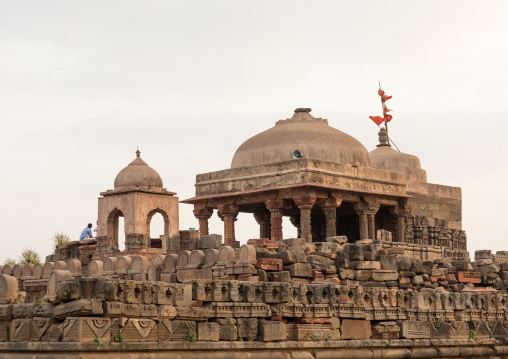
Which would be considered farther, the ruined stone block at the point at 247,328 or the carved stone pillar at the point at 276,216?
the carved stone pillar at the point at 276,216

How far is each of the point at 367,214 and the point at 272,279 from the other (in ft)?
46.8

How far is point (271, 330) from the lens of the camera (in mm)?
13961

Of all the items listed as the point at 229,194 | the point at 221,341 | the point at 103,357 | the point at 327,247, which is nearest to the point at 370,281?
the point at 327,247

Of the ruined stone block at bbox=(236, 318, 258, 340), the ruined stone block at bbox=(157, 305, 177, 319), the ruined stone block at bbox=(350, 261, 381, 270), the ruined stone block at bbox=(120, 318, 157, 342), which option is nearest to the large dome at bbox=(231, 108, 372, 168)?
the ruined stone block at bbox=(350, 261, 381, 270)

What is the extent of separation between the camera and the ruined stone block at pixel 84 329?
39.1 ft

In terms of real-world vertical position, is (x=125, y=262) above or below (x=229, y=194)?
below

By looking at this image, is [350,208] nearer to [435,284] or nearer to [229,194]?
[229,194]

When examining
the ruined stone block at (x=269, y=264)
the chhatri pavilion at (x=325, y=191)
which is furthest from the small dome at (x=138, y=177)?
the ruined stone block at (x=269, y=264)

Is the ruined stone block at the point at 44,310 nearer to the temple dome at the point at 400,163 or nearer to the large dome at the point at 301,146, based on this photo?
the large dome at the point at 301,146

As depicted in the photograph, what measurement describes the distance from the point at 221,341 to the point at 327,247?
5.87m

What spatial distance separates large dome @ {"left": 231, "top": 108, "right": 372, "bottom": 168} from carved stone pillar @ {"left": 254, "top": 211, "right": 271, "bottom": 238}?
2.13 m

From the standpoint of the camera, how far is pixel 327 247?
62.0ft

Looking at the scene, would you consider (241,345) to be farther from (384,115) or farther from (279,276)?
(384,115)

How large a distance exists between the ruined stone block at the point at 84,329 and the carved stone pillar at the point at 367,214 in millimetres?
18040
